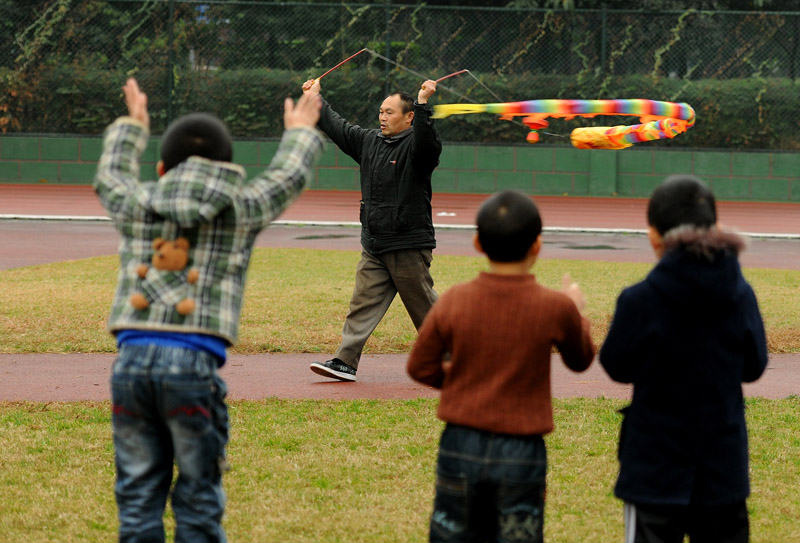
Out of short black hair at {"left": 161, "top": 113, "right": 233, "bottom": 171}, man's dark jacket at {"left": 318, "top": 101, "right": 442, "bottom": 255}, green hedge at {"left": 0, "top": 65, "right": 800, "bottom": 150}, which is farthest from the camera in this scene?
green hedge at {"left": 0, "top": 65, "right": 800, "bottom": 150}

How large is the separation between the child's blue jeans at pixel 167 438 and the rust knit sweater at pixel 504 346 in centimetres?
71

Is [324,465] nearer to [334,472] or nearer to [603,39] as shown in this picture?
[334,472]

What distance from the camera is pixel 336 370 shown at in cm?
727

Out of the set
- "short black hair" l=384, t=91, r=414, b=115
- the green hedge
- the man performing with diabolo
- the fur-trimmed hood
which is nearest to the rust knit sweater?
the fur-trimmed hood

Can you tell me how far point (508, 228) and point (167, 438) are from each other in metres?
1.23

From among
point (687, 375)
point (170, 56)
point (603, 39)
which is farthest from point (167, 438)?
point (603, 39)

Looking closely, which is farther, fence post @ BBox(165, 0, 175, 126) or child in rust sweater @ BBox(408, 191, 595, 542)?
fence post @ BBox(165, 0, 175, 126)

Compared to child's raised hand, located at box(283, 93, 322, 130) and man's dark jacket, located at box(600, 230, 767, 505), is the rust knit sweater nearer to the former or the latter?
man's dark jacket, located at box(600, 230, 767, 505)

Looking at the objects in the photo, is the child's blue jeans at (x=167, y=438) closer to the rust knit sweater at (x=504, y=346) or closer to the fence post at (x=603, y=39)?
the rust knit sweater at (x=504, y=346)

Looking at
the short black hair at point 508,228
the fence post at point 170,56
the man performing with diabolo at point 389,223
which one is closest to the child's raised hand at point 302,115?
the short black hair at point 508,228

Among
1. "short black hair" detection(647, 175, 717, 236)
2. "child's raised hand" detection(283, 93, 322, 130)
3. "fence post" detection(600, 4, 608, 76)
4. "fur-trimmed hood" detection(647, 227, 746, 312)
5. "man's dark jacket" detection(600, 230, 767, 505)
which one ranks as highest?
"fence post" detection(600, 4, 608, 76)

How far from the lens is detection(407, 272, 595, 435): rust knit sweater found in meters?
3.21

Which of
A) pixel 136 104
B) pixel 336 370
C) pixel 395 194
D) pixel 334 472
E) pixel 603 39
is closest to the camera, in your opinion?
pixel 136 104

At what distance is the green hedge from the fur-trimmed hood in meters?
20.1
